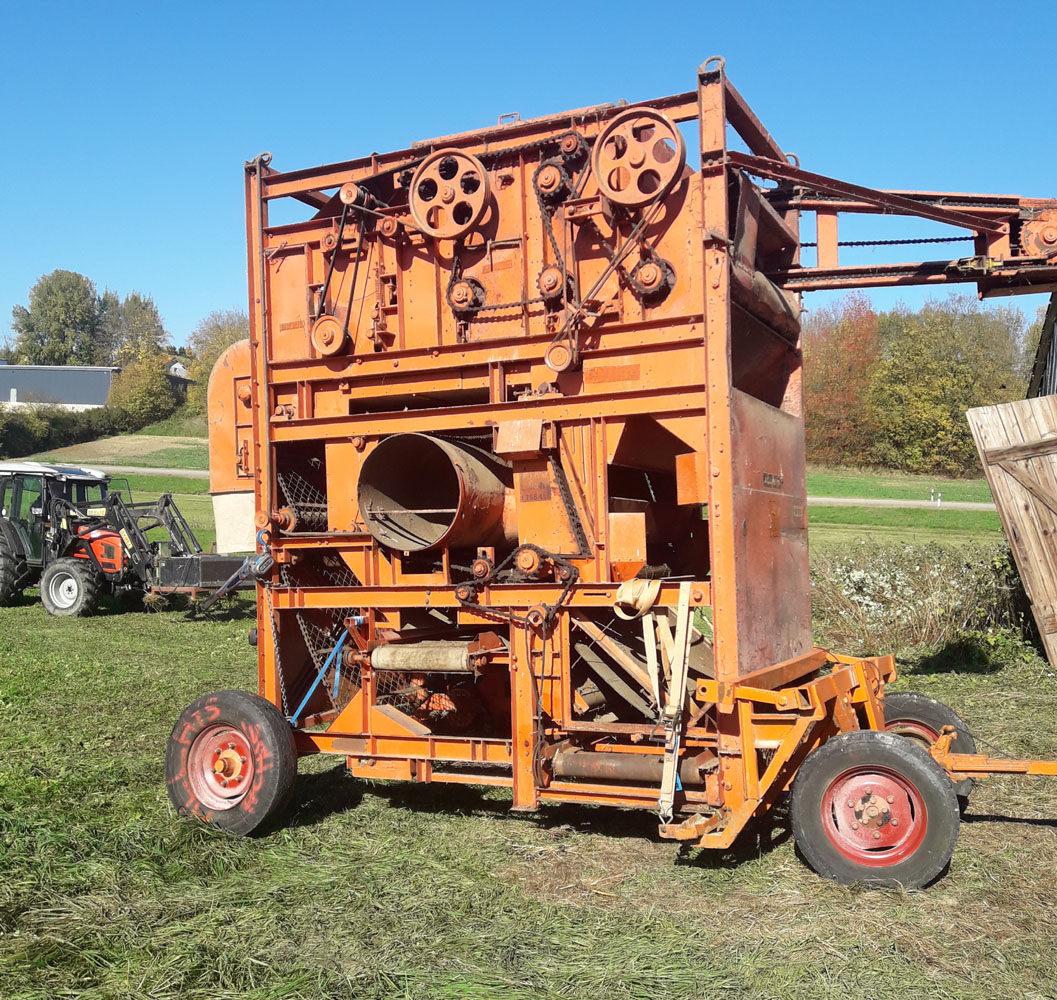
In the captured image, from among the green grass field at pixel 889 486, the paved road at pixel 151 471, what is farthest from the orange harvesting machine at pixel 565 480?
the paved road at pixel 151 471

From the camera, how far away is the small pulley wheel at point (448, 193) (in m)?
6.29

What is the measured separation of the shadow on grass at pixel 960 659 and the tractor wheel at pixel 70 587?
12821 millimetres

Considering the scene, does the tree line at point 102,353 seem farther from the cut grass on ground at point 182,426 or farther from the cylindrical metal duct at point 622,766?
the cylindrical metal duct at point 622,766

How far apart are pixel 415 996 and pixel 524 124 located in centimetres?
493

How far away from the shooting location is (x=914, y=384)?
44375 millimetres

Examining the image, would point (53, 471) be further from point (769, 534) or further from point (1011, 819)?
point (1011, 819)

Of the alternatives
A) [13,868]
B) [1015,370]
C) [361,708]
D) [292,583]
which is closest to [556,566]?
[361,708]

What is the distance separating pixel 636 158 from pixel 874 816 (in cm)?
384

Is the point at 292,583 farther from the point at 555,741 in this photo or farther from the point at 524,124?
the point at 524,124

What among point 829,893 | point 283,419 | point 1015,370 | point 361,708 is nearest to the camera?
point 829,893

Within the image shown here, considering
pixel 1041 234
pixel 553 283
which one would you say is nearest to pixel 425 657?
pixel 553 283

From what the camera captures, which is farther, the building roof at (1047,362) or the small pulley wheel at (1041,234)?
the building roof at (1047,362)

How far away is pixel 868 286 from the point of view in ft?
21.5

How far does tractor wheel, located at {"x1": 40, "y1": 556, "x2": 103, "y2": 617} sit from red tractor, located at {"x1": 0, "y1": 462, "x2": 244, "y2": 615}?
0.05ft
